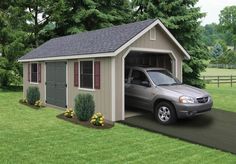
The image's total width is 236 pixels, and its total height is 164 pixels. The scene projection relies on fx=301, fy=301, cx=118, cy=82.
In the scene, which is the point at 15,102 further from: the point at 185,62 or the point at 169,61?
the point at 185,62

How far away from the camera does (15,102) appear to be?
1758 centimetres

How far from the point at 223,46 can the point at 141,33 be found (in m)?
91.0

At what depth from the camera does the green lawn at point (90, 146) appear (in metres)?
7.27

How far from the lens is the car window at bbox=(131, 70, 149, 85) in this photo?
481 inches

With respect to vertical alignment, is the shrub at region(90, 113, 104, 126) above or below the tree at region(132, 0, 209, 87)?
below

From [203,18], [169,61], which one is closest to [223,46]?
[203,18]

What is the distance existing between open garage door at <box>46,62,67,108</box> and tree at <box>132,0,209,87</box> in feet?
36.5

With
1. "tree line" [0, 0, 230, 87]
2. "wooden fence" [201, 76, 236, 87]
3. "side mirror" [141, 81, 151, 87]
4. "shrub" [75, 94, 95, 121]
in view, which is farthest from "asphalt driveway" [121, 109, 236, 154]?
"wooden fence" [201, 76, 236, 87]

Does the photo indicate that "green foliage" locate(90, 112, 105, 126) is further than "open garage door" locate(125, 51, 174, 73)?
No

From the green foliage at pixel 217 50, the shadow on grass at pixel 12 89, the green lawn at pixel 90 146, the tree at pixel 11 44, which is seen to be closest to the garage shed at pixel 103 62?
the green lawn at pixel 90 146

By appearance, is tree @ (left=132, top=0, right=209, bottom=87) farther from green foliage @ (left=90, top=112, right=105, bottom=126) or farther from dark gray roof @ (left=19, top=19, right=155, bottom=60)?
green foliage @ (left=90, top=112, right=105, bottom=126)

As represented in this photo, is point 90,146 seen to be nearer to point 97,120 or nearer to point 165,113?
point 97,120

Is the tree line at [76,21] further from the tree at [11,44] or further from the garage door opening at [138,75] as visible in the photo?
the garage door opening at [138,75]

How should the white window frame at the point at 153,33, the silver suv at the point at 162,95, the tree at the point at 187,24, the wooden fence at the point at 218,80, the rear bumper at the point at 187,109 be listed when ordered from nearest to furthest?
the rear bumper at the point at 187,109 < the silver suv at the point at 162,95 < the white window frame at the point at 153,33 < the tree at the point at 187,24 < the wooden fence at the point at 218,80
